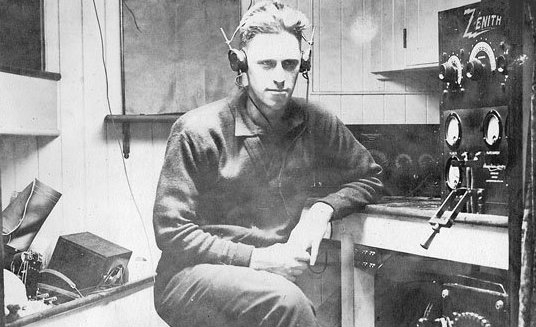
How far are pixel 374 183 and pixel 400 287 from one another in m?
0.35

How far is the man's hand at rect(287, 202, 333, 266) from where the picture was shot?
1600 mm

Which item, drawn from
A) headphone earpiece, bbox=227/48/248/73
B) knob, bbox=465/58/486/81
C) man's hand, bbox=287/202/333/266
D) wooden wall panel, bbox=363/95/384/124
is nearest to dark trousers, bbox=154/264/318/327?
man's hand, bbox=287/202/333/266

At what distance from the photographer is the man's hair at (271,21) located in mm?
1526

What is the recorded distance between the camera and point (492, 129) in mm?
1573

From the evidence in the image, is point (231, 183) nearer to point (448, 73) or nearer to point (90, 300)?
point (90, 300)

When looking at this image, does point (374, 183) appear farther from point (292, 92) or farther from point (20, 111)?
point (20, 111)

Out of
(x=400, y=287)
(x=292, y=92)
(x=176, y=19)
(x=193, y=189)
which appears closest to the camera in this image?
(x=193, y=189)

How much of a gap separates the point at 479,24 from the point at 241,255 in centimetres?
86

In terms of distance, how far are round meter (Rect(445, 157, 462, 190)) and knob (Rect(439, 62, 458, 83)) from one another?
22 cm

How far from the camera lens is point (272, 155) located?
158 centimetres

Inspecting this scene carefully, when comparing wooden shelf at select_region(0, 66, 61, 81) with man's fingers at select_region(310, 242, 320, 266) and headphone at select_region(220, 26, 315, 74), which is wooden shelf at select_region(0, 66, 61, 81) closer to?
headphone at select_region(220, 26, 315, 74)

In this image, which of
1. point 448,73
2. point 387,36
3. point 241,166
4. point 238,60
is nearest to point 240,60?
point 238,60

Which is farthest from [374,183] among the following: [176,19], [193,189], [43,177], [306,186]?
[43,177]

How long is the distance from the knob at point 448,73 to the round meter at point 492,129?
6.2 inches
